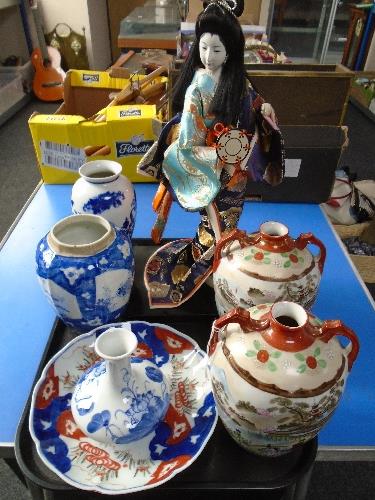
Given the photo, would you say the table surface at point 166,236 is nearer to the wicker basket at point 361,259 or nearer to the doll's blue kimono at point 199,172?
the doll's blue kimono at point 199,172

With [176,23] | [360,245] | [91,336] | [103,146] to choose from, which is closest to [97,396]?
[91,336]

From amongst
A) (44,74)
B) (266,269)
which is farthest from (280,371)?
(44,74)

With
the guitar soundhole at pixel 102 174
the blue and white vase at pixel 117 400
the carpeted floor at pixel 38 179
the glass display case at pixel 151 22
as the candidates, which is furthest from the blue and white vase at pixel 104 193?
the glass display case at pixel 151 22

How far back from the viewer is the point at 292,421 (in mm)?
473

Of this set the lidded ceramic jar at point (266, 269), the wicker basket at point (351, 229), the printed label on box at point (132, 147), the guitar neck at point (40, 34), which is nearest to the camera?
the lidded ceramic jar at point (266, 269)

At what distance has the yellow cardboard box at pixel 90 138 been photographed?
43.4 inches

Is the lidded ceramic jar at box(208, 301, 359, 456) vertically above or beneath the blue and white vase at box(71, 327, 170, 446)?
above

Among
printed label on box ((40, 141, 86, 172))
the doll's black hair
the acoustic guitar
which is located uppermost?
the doll's black hair

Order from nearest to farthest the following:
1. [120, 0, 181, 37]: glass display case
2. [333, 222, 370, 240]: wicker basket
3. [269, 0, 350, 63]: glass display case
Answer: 1. [333, 222, 370, 240]: wicker basket
2. [120, 0, 181, 37]: glass display case
3. [269, 0, 350, 63]: glass display case

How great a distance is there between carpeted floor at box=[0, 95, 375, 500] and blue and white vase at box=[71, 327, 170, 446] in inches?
25.1

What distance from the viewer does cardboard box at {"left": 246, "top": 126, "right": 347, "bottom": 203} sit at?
3.54 ft

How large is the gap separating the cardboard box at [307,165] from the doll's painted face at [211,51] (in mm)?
461

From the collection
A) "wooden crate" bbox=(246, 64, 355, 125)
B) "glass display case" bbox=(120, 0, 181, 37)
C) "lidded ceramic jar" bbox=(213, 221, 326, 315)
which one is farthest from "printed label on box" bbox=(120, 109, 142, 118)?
"glass display case" bbox=(120, 0, 181, 37)

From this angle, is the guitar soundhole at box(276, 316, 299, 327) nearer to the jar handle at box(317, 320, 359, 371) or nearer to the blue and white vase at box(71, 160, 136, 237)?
the jar handle at box(317, 320, 359, 371)
